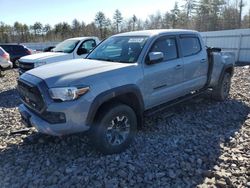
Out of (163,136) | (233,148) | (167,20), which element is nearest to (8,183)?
(163,136)

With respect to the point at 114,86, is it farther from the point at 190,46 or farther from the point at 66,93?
the point at 190,46

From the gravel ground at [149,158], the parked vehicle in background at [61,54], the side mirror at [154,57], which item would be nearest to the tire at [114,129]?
the gravel ground at [149,158]

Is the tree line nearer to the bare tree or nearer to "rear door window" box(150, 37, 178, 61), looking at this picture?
the bare tree

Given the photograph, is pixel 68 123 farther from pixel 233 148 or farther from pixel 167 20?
pixel 167 20

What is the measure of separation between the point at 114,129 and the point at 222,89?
157 inches

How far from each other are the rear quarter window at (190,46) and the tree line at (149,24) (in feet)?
132

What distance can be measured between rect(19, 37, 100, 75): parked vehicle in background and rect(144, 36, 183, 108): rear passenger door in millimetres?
5263

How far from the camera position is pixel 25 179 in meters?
3.91

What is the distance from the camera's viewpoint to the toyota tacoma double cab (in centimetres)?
395

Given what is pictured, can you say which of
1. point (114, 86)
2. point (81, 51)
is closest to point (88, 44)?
point (81, 51)

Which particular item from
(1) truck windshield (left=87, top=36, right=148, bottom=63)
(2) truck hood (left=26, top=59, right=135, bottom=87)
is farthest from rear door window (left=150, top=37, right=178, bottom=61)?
(2) truck hood (left=26, top=59, right=135, bottom=87)

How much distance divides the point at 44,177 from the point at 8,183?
48 cm

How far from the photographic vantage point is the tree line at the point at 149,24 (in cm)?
4450

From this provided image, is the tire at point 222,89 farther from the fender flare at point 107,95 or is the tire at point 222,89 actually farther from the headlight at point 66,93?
the headlight at point 66,93
